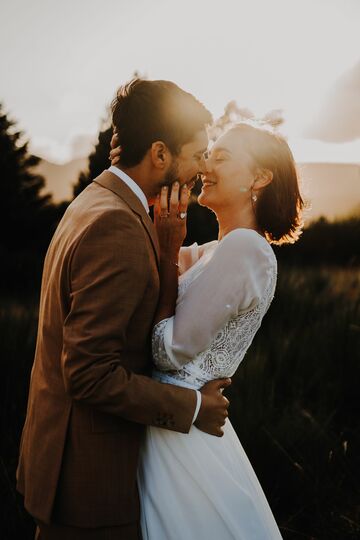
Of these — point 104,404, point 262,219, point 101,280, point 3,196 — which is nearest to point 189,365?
point 104,404

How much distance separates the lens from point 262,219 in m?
2.75

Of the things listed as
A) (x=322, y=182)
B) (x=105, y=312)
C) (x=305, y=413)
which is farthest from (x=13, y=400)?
(x=322, y=182)

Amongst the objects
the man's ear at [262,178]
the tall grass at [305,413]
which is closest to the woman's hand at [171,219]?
the man's ear at [262,178]

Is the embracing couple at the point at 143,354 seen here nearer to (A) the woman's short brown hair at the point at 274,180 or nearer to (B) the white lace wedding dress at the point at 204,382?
(B) the white lace wedding dress at the point at 204,382

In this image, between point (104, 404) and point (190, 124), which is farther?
point (190, 124)

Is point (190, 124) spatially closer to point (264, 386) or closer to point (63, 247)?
point (63, 247)

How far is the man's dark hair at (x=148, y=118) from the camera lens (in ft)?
7.59

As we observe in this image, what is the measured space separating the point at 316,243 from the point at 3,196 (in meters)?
8.60

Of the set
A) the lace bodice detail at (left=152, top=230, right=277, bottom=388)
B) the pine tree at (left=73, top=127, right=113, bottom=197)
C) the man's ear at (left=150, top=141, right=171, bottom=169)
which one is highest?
the man's ear at (left=150, top=141, right=171, bottom=169)

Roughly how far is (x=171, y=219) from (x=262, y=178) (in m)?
0.61

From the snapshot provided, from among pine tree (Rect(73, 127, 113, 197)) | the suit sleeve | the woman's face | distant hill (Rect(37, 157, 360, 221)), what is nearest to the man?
the suit sleeve

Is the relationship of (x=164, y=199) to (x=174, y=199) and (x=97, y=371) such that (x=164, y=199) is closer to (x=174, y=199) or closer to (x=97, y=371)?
(x=174, y=199)

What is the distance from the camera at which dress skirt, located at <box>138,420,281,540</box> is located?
7.25 feet

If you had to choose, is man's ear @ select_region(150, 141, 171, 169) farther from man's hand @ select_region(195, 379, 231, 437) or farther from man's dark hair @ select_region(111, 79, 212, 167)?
man's hand @ select_region(195, 379, 231, 437)
